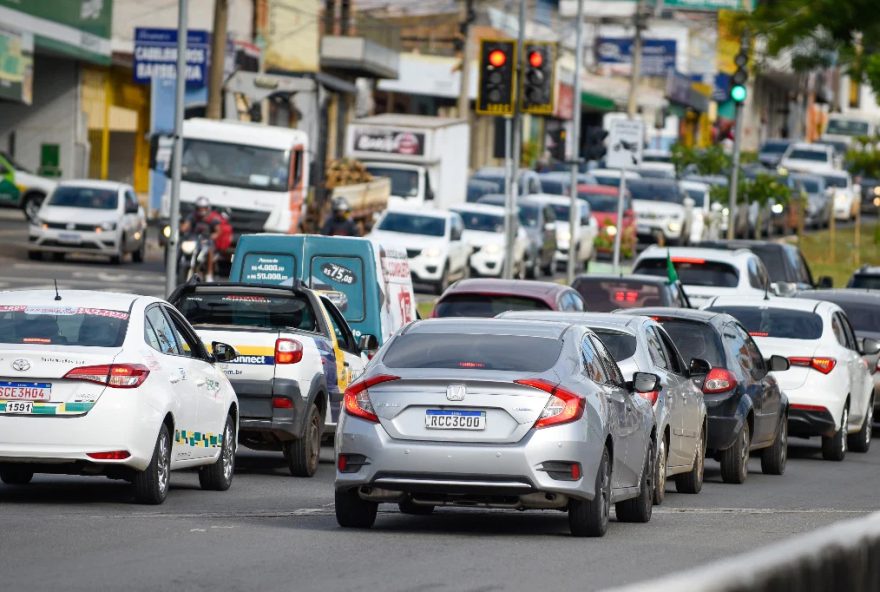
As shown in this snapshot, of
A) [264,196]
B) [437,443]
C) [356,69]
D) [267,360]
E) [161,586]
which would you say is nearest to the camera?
[161,586]

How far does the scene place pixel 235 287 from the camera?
17906mm

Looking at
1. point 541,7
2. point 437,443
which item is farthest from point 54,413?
point 541,7

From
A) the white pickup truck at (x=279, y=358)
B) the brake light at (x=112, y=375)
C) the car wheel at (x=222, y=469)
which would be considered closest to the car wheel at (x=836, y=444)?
the white pickup truck at (x=279, y=358)

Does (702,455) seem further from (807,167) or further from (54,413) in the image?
(807,167)

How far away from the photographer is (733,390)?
60.7ft

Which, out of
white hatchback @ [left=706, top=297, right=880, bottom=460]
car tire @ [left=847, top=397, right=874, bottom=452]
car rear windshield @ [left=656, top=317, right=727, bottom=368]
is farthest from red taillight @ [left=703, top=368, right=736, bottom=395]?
car tire @ [left=847, top=397, right=874, bottom=452]

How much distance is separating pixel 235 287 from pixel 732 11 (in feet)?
37.9

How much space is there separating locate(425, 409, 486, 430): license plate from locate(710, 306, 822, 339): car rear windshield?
1014 cm

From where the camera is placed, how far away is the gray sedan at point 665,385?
15852 mm

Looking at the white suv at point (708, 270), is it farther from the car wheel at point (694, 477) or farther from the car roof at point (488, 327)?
the car roof at point (488, 327)

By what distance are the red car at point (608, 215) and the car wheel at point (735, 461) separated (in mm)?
29711

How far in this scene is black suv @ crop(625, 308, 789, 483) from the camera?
60.4 ft

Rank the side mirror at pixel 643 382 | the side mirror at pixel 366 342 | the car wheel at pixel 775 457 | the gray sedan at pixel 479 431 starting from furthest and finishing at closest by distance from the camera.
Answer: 1. the car wheel at pixel 775 457
2. the side mirror at pixel 366 342
3. the side mirror at pixel 643 382
4. the gray sedan at pixel 479 431

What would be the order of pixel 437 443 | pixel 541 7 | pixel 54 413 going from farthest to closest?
pixel 541 7 < pixel 54 413 < pixel 437 443
